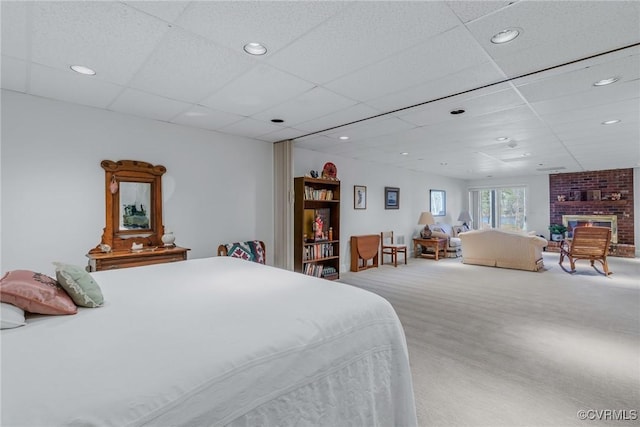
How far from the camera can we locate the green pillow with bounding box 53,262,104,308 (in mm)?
1438

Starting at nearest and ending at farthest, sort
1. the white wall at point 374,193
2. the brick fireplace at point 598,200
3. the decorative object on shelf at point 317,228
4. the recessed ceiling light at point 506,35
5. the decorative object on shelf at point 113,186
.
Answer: the recessed ceiling light at point 506,35 → the decorative object on shelf at point 113,186 → the decorative object on shelf at point 317,228 → the white wall at point 374,193 → the brick fireplace at point 598,200

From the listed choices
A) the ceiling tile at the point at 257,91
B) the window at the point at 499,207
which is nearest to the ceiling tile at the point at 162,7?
the ceiling tile at the point at 257,91

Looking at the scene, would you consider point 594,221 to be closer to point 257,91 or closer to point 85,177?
point 257,91

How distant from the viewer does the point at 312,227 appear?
5.38 meters

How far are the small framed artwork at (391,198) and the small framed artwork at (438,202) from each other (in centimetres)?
181

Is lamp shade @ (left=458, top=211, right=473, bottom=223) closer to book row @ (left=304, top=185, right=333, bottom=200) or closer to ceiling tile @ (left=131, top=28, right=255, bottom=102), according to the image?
book row @ (left=304, top=185, right=333, bottom=200)

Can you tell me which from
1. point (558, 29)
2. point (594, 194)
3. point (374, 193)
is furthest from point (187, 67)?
point (594, 194)

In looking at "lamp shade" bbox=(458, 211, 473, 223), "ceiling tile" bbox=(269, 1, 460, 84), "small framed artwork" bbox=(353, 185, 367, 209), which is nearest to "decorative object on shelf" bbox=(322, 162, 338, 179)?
"small framed artwork" bbox=(353, 185, 367, 209)

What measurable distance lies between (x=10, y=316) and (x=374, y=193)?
6211 millimetres

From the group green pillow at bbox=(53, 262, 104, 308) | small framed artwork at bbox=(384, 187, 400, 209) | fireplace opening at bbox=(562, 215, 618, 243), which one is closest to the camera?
→ green pillow at bbox=(53, 262, 104, 308)

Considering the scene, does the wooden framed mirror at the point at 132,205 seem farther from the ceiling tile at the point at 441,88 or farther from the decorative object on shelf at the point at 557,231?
the decorative object on shelf at the point at 557,231

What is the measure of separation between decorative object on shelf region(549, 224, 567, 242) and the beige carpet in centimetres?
342

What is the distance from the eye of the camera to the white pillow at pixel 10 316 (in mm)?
1159

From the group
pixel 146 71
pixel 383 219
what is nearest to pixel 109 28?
pixel 146 71
